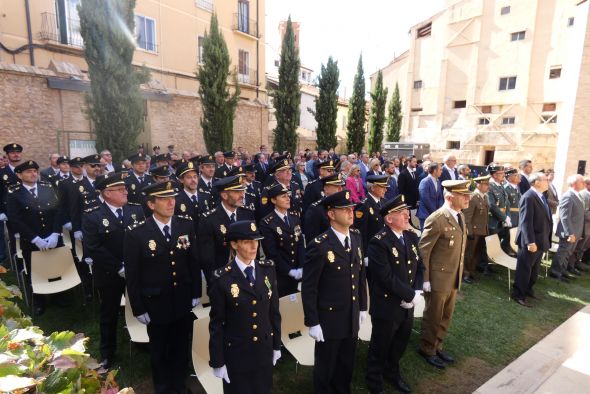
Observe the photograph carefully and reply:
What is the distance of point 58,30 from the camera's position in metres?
13.3

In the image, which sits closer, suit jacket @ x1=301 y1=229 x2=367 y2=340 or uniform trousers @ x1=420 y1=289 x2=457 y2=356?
suit jacket @ x1=301 y1=229 x2=367 y2=340

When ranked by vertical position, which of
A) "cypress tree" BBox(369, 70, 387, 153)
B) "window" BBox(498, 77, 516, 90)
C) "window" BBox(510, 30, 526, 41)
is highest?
"window" BBox(510, 30, 526, 41)

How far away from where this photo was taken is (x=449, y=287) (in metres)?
4.25

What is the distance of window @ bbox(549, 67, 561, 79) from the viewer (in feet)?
83.4

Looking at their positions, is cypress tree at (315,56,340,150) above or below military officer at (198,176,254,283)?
above

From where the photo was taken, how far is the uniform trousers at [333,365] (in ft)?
11.1

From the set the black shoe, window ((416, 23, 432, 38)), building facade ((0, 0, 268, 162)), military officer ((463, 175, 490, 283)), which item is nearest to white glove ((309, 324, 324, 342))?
the black shoe

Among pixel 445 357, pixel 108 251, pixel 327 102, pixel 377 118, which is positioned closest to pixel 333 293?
pixel 445 357

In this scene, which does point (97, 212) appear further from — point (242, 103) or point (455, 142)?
point (455, 142)

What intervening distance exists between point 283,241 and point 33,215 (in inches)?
161

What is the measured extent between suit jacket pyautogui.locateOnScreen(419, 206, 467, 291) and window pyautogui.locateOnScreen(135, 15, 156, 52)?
16.6 metres

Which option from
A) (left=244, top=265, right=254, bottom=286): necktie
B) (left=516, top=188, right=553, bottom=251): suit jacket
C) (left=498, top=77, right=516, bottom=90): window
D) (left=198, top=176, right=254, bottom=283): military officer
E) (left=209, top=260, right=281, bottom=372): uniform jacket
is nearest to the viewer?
(left=209, top=260, right=281, bottom=372): uniform jacket

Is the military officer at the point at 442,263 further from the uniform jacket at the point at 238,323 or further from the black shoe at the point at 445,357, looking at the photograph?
the uniform jacket at the point at 238,323

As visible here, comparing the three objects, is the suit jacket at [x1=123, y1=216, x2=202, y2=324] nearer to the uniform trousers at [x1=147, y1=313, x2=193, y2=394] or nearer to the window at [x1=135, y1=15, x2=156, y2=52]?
the uniform trousers at [x1=147, y1=313, x2=193, y2=394]
